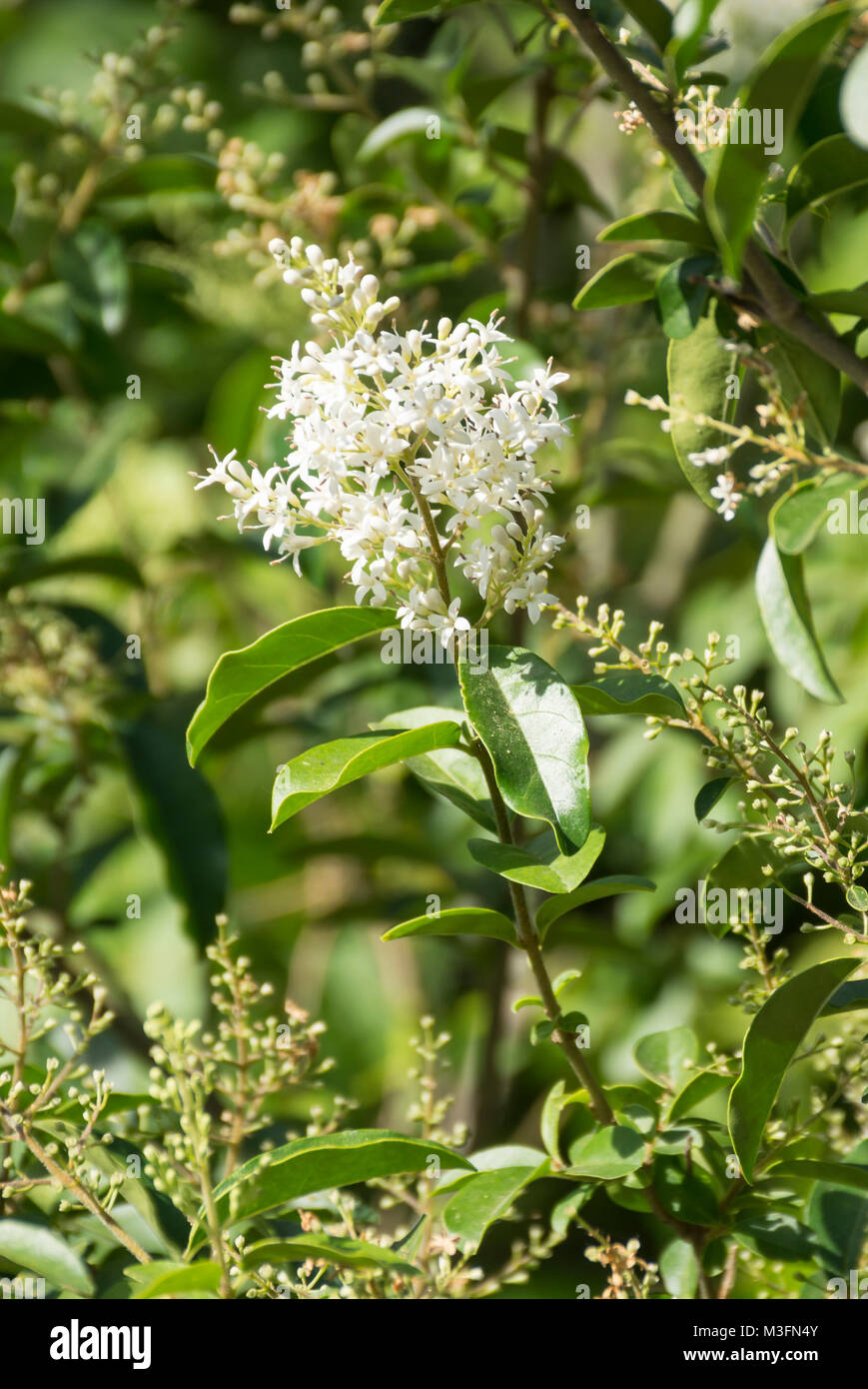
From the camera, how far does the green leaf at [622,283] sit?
0.84m

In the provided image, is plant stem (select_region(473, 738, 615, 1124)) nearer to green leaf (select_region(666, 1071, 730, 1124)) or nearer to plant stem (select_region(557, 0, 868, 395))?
green leaf (select_region(666, 1071, 730, 1124))

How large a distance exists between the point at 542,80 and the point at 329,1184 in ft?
3.54

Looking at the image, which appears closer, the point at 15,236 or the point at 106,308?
the point at 106,308

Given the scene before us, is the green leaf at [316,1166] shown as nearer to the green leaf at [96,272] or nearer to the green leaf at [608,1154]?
the green leaf at [608,1154]

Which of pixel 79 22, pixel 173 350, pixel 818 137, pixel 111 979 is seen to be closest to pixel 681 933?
pixel 111 979

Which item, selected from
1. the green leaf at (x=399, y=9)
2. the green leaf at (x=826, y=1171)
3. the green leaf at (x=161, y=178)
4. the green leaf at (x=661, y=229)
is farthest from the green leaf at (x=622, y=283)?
the green leaf at (x=161, y=178)

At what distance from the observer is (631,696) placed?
2.65 ft

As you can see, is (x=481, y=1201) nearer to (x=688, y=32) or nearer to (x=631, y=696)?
(x=631, y=696)

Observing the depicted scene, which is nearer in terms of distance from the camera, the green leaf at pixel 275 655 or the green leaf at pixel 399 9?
the green leaf at pixel 275 655

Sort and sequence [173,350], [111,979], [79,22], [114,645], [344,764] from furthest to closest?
[79,22] → [173,350] → [111,979] → [114,645] → [344,764]

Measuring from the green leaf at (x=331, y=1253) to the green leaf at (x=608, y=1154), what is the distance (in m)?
0.13

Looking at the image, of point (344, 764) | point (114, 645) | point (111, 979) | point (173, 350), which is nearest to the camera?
point (344, 764)

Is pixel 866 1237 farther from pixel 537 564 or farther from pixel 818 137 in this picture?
pixel 818 137

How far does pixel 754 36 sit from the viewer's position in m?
1.59
